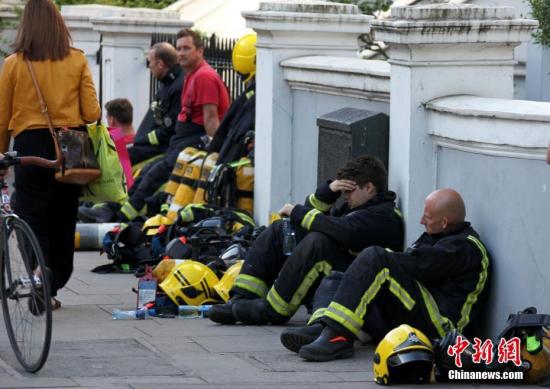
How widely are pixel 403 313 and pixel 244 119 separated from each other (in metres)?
4.71

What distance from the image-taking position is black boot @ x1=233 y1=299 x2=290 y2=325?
8227 mm

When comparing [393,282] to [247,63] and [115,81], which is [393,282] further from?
[115,81]

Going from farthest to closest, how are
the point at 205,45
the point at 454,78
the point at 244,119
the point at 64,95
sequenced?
the point at 205,45, the point at 244,119, the point at 64,95, the point at 454,78

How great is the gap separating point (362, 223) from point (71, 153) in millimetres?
1798

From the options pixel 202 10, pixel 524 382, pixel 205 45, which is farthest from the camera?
pixel 202 10

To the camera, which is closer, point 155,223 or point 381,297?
point 381,297

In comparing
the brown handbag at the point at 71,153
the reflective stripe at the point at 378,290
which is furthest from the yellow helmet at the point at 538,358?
→ the brown handbag at the point at 71,153

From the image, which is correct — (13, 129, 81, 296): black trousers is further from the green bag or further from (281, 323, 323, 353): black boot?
(281, 323, 323, 353): black boot

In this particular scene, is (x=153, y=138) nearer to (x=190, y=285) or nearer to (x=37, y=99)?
(x=190, y=285)

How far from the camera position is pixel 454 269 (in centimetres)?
708

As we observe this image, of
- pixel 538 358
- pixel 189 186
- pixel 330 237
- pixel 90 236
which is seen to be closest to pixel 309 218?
pixel 330 237

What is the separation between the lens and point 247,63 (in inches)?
468

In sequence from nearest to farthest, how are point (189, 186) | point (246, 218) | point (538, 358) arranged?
point (538, 358) → point (246, 218) → point (189, 186)

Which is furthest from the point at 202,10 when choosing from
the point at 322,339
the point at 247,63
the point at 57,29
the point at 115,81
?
the point at 322,339
